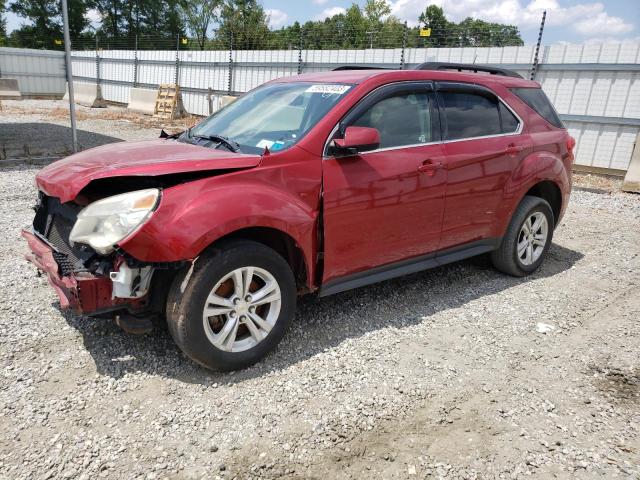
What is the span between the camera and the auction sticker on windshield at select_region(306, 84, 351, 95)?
3.57 m

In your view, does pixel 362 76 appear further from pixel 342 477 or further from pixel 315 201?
pixel 342 477

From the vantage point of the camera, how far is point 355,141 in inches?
127

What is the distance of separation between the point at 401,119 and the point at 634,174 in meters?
7.38

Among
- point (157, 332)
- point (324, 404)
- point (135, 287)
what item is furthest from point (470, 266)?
point (135, 287)

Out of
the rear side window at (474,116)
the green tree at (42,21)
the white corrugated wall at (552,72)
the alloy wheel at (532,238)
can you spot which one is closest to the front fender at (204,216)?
the rear side window at (474,116)

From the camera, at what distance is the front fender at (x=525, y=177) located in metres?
4.51

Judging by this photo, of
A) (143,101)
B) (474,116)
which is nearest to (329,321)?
(474,116)

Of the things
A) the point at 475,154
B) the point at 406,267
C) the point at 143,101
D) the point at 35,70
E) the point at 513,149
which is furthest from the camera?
the point at 35,70

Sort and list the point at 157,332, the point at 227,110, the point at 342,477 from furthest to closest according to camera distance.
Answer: the point at 227,110, the point at 157,332, the point at 342,477

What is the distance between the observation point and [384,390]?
3.02 metres

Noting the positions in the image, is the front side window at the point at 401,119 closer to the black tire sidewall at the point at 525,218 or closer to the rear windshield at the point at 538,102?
the rear windshield at the point at 538,102

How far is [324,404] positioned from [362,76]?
235 cm

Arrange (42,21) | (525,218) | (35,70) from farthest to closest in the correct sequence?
(42,21), (35,70), (525,218)

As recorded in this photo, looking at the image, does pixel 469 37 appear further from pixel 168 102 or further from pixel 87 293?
pixel 87 293
